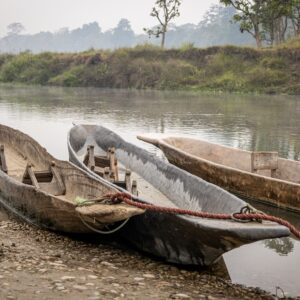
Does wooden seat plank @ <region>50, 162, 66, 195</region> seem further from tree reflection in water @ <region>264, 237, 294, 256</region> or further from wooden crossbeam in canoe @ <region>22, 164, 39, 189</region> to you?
tree reflection in water @ <region>264, 237, 294, 256</region>

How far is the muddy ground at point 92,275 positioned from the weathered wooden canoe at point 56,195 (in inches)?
15.7

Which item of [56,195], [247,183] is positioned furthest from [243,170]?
[56,195]

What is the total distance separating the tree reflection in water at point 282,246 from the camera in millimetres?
7465

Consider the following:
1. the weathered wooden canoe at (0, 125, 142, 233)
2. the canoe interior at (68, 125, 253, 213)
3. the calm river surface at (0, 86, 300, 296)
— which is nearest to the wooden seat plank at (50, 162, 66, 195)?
the weathered wooden canoe at (0, 125, 142, 233)

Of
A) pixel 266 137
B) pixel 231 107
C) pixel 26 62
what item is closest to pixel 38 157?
pixel 266 137

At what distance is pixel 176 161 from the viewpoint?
435 inches

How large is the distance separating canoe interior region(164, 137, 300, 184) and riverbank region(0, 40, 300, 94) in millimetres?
30827

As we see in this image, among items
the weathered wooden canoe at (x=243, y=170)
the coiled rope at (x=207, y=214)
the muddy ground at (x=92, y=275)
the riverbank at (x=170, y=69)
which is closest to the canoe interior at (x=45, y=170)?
the coiled rope at (x=207, y=214)

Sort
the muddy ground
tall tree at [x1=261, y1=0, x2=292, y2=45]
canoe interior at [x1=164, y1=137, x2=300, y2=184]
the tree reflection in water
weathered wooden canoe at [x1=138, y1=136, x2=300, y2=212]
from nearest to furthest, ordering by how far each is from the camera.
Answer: the muddy ground < the tree reflection in water < weathered wooden canoe at [x1=138, y1=136, x2=300, y2=212] < canoe interior at [x1=164, y1=137, x2=300, y2=184] < tall tree at [x1=261, y1=0, x2=292, y2=45]

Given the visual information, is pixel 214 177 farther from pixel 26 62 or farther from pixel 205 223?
pixel 26 62

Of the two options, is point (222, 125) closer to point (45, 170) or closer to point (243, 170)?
point (243, 170)

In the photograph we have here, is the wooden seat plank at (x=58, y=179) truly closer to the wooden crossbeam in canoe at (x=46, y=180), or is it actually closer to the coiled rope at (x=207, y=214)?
the wooden crossbeam in canoe at (x=46, y=180)

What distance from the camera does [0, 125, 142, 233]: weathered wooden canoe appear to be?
5.96m

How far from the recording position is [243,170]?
1075 centimetres
